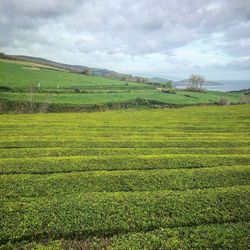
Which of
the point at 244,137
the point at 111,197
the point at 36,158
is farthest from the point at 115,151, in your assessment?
the point at 244,137

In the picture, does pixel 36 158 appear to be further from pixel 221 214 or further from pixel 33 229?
pixel 221 214

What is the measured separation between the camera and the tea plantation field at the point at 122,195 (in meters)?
7.75

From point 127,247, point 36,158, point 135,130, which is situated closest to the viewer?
point 127,247

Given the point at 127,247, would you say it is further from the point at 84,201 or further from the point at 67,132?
the point at 67,132

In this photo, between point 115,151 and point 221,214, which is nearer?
point 221,214

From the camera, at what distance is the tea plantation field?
25.4ft

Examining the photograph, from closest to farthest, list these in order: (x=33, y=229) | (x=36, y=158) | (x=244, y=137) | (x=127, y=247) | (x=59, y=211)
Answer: (x=127, y=247) → (x=33, y=229) → (x=59, y=211) → (x=36, y=158) → (x=244, y=137)

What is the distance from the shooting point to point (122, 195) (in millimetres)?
10062

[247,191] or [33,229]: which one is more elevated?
[247,191]

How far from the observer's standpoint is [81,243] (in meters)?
7.52

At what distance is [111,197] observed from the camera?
9867mm

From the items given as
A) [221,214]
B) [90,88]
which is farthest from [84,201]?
[90,88]

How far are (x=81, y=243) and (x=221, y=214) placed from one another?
4.88m

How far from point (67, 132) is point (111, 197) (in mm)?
13274
